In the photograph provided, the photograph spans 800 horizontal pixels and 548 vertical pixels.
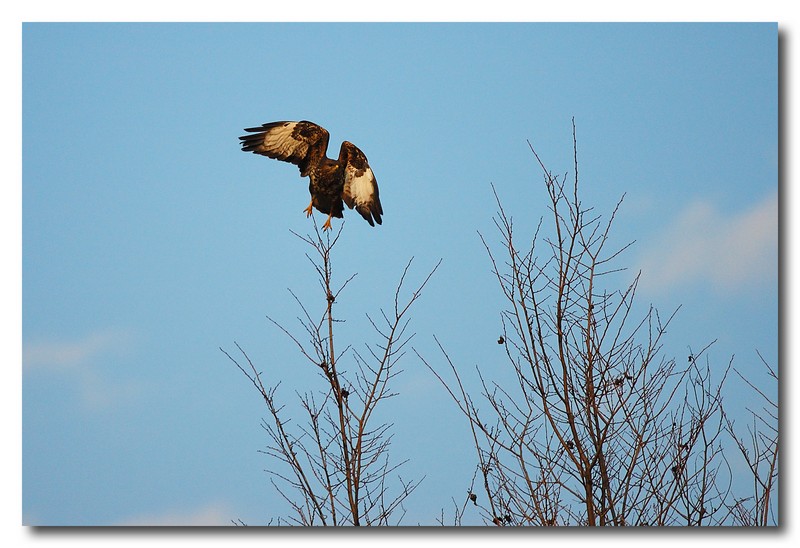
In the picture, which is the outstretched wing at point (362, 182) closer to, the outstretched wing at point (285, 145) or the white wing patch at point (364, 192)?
the white wing patch at point (364, 192)

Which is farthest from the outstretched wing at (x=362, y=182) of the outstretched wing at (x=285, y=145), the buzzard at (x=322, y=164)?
the outstretched wing at (x=285, y=145)

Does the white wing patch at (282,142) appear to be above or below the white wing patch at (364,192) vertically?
above

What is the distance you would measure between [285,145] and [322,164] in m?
0.17

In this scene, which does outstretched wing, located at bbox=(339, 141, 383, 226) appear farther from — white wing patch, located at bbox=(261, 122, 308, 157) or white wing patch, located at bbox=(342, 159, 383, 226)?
white wing patch, located at bbox=(261, 122, 308, 157)

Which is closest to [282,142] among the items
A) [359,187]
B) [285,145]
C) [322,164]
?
[285,145]

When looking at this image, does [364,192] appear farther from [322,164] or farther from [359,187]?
[322,164]

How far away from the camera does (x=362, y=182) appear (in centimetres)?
371

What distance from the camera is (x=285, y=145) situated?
12.4ft

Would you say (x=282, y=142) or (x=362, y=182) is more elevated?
(x=282, y=142)

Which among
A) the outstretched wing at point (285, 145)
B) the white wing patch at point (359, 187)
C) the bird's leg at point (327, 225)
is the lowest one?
the bird's leg at point (327, 225)

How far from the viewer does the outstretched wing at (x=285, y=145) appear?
12.3 feet
